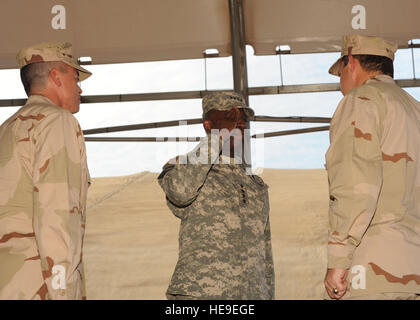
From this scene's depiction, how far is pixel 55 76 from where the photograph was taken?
7.45ft

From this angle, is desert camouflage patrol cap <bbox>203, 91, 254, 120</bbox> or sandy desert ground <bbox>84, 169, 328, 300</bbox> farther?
sandy desert ground <bbox>84, 169, 328, 300</bbox>

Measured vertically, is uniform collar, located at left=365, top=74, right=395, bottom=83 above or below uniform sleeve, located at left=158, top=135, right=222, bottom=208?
above

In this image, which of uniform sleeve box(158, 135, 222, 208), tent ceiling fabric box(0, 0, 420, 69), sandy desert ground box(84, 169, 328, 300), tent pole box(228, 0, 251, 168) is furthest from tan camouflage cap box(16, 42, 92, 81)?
tent ceiling fabric box(0, 0, 420, 69)

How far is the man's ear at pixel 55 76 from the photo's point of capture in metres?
2.27

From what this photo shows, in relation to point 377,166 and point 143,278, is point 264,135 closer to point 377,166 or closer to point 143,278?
point 143,278

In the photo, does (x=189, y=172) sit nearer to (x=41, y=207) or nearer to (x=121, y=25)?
(x=41, y=207)

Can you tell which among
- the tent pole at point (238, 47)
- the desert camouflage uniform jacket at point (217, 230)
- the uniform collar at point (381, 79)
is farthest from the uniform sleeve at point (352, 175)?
the tent pole at point (238, 47)

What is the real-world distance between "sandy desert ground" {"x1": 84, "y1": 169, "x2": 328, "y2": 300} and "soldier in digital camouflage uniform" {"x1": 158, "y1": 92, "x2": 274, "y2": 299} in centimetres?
205

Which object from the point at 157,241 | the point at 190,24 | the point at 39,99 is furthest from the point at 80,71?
the point at 157,241

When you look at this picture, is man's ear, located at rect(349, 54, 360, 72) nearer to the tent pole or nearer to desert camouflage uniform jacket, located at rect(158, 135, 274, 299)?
desert camouflage uniform jacket, located at rect(158, 135, 274, 299)

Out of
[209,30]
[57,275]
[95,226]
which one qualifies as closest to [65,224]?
[57,275]

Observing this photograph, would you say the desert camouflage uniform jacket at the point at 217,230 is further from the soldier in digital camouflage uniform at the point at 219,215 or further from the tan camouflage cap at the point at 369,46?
the tan camouflage cap at the point at 369,46

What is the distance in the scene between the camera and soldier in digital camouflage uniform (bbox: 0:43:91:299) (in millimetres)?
1854
